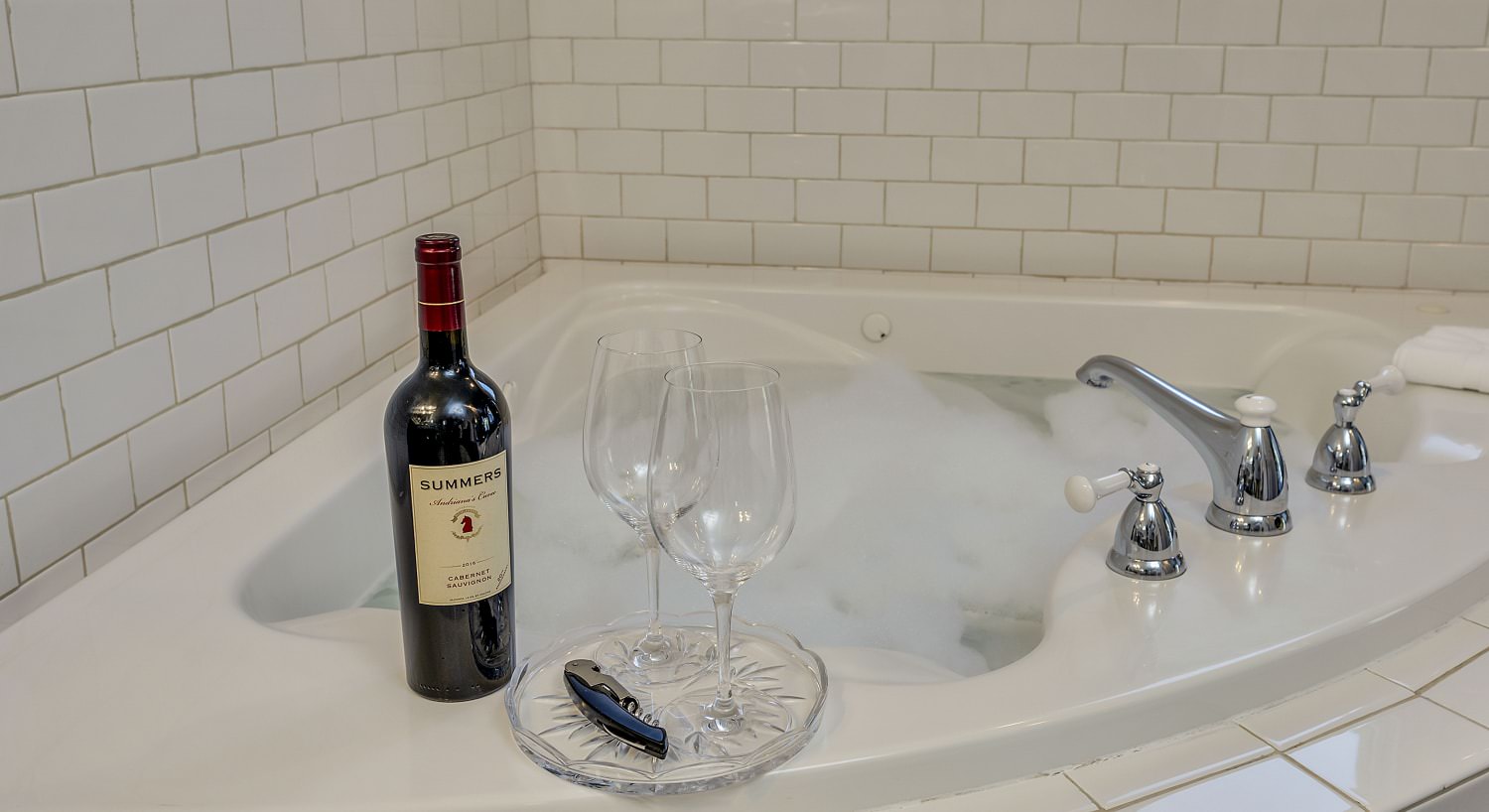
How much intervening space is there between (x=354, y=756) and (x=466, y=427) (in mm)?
232

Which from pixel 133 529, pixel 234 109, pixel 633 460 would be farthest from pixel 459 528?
pixel 234 109

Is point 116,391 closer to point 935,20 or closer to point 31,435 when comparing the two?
point 31,435

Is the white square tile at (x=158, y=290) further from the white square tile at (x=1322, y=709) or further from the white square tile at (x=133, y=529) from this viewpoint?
the white square tile at (x=1322, y=709)

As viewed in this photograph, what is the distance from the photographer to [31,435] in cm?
114

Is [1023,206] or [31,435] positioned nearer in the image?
[31,435]

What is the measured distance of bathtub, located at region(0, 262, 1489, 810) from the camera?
33.4 inches

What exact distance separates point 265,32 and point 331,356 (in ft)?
1.39

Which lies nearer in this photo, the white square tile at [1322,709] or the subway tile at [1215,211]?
the white square tile at [1322,709]

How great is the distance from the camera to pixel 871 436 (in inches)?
78.7

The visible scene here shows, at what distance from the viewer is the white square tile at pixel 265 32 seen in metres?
1.46

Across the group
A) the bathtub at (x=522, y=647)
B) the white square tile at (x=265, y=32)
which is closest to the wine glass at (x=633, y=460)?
the bathtub at (x=522, y=647)

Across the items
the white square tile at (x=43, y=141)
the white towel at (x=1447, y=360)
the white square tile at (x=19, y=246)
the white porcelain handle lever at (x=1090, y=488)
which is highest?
the white square tile at (x=43, y=141)

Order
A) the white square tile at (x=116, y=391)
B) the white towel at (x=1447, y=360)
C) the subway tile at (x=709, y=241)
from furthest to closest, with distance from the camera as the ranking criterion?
the subway tile at (x=709, y=241), the white towel at (x=1447, y=360), the white square tile at (x=116, y=391)

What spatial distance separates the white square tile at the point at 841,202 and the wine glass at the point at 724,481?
169cm
